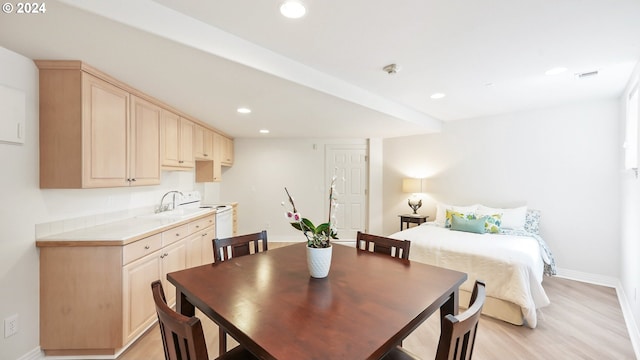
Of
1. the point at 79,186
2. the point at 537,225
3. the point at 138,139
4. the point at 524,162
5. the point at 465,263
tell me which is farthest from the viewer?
the point at 524,162

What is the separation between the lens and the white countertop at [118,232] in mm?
1941

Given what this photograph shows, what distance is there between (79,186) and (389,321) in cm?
233

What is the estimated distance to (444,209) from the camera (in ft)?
14.5

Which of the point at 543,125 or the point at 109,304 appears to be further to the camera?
the point at 543,125

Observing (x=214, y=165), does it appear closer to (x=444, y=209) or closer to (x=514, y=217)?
(x=444, y=209)

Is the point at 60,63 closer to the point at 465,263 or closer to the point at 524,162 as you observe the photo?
the point at 465,263

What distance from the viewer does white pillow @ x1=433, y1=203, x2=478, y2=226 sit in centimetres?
416

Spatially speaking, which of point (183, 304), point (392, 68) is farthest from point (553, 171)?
point (183, 304)

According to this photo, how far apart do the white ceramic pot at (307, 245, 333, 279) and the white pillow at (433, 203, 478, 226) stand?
11.0ft

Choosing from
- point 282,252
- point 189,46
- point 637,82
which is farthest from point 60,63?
point 637,82

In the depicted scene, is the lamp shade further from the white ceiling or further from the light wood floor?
the light wood floor

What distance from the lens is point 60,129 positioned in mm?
1987

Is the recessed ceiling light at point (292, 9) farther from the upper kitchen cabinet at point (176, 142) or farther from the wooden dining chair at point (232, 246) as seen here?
the upper kitchen cabinet at point (176, 142)

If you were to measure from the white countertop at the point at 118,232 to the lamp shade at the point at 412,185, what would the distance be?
3.69 m
